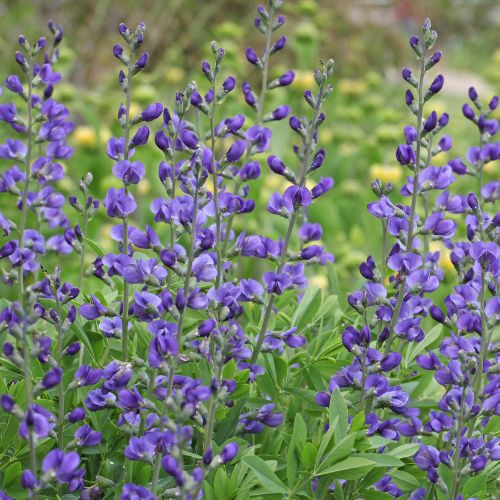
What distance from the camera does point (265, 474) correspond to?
1.63 meters

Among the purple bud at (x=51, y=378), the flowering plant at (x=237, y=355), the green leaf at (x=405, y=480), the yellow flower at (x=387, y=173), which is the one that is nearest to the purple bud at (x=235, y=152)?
the flowering plant at (x=237, y=355)

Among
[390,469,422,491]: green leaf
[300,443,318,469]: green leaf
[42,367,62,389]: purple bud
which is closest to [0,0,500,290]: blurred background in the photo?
[390,469,422,491]: green leaf

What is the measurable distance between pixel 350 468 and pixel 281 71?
3.60 m

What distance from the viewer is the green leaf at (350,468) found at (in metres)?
1.65

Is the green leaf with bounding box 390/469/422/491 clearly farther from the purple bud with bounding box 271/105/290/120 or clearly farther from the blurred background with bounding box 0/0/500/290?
the blurred background with bounding box 0/0/500/290

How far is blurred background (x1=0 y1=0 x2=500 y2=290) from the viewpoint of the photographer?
4.59 metres

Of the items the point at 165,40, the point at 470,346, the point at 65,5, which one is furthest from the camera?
the point at 165,40

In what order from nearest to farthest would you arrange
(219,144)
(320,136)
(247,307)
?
(247,307), (219,144), (320,136)

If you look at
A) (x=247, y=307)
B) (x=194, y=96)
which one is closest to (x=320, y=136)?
(x=247, y=307)

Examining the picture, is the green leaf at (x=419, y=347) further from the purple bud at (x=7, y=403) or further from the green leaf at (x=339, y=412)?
the purple bud at (x=7, y=403)

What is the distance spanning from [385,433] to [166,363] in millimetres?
545

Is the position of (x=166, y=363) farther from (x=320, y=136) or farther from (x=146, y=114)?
(x=320, y=136)

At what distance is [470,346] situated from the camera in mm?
1739

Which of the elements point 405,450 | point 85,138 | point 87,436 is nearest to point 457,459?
point 405,450
